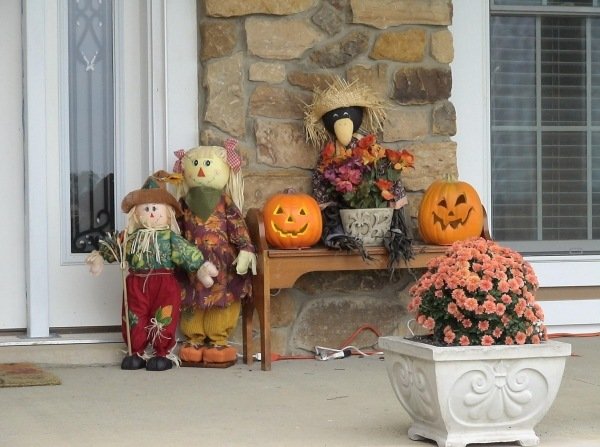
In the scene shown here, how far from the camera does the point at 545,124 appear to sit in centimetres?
700

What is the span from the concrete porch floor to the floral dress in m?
0.35

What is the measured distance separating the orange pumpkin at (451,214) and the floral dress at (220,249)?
92 cm

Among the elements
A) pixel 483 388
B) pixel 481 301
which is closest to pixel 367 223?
pixel 481 301

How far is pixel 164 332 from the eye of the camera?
591 centimetres

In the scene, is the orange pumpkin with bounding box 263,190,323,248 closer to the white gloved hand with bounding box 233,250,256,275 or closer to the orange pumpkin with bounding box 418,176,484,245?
the white gloved hand with bounding box 233,250,256,275

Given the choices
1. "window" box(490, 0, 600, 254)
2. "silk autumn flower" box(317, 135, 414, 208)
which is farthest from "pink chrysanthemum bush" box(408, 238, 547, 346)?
"window" box(490, 0, 600, 254)

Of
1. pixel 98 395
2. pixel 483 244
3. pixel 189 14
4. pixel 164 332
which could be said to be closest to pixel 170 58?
pixel 189 14

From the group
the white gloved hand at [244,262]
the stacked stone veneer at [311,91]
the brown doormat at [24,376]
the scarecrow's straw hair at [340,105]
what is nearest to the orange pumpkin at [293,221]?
the white gloved hand at [244,262]

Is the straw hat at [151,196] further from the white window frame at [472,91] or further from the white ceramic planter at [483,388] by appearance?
the white ceramic planter at [483,388]

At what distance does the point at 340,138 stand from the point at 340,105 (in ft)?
0.54

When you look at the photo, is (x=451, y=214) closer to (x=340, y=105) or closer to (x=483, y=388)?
(x=340, y=105)

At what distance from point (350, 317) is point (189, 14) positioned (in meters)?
1.76

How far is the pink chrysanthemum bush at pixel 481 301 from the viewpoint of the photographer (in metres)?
4.05

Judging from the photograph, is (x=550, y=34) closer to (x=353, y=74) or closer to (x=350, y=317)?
(x=353, y=74)
